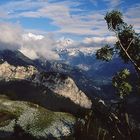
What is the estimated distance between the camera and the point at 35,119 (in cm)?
8694

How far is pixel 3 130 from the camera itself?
78188 mm

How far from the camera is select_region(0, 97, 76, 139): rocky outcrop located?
7750cm

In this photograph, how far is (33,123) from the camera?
82.8 metres

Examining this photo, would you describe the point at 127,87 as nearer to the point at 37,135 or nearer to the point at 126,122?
the point at 126,122

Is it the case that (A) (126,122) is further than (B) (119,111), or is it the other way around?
(B) (119,111)

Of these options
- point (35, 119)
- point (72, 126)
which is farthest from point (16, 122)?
point (72, 126)

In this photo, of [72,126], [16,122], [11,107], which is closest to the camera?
[16,122]

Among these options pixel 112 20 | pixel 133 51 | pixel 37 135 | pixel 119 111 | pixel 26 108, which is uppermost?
pixel 112 20

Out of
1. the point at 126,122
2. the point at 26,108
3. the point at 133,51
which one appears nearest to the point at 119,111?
the point at 126,122

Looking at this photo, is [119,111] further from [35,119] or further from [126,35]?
[35,119]

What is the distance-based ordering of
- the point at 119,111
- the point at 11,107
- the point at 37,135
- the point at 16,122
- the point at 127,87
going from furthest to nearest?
the point at 11,107 → the point at 16,122 → the point at 37,135 → the point at 127,87 → the point at 119,111

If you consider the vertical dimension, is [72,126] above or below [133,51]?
below

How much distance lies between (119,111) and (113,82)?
564cm

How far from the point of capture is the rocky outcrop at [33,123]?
7750 centimetres
